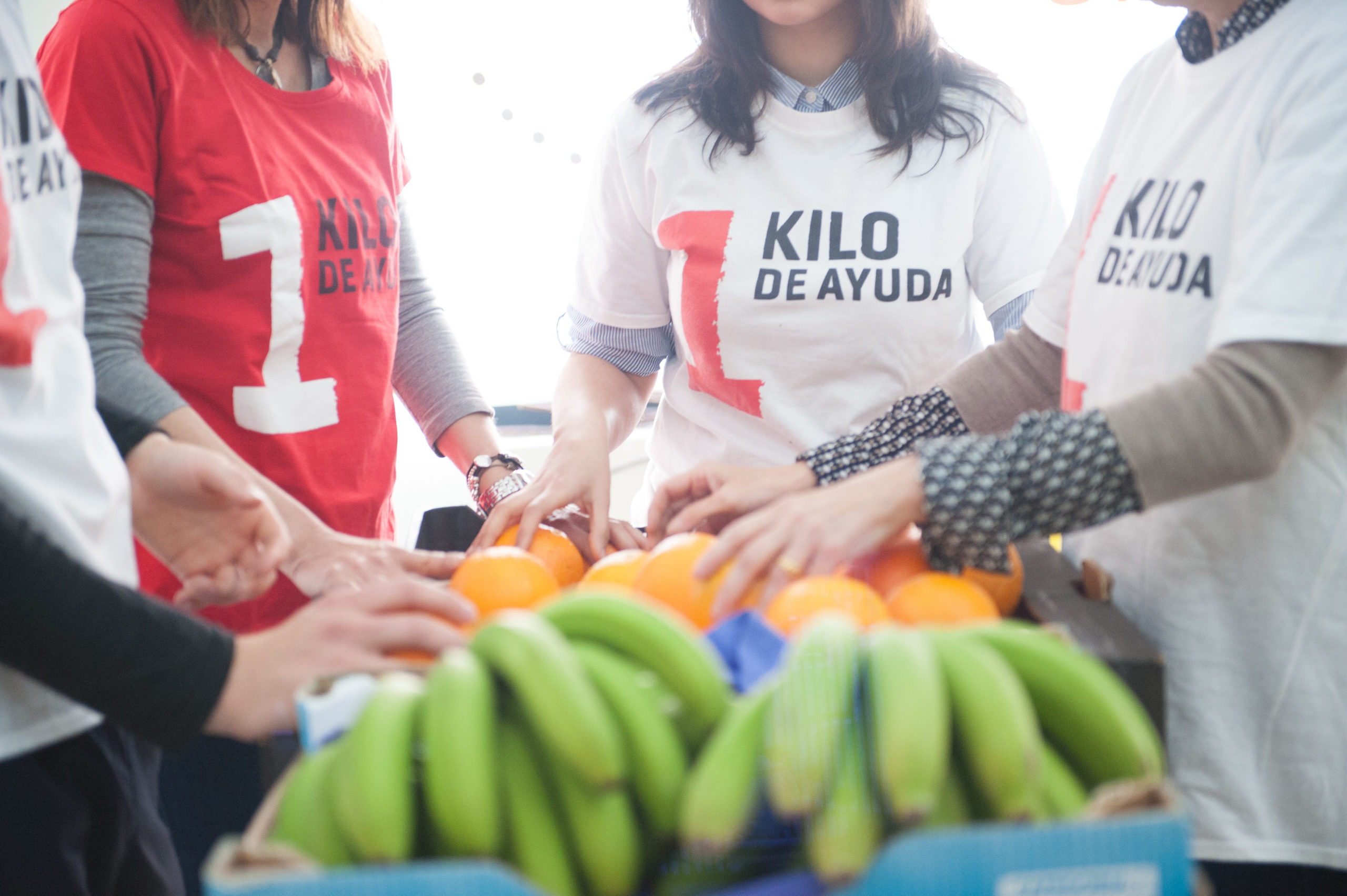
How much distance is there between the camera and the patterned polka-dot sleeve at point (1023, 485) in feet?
2.87

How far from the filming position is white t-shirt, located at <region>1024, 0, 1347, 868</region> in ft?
2.79

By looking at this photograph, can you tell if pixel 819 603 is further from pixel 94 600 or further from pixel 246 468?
pixel 246 468

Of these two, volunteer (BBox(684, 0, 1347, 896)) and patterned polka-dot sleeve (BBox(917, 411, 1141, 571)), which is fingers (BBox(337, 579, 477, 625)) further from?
patterned polka-dot sleeve (BBox(917, 411, 1141, 571))

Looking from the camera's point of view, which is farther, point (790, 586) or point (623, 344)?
point (623, 344)

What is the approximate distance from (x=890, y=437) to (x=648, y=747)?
2.42 feet

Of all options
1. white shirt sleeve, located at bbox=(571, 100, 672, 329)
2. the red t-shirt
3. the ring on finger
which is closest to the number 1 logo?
the red t-shirt

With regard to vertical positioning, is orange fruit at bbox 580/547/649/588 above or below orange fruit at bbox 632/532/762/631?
below

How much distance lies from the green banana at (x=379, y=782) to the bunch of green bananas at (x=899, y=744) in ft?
0.51

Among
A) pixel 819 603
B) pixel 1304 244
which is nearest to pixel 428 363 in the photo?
pixel 819 603

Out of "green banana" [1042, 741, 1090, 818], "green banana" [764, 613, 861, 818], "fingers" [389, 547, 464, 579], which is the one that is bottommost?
"fingers" [389, 547, 464, 579]

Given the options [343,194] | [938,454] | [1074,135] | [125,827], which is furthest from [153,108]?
[1074,135]

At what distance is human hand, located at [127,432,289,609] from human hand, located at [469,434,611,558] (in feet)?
0.89

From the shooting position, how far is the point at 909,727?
0.54 m

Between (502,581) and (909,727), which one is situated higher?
(909,727)
